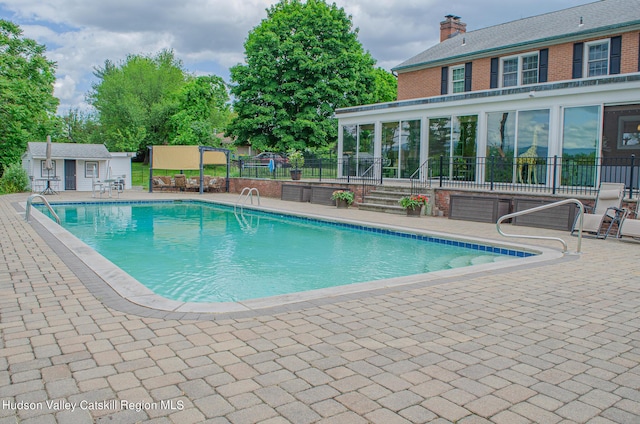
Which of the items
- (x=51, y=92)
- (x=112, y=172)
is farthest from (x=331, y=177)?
(x=51, y=92)

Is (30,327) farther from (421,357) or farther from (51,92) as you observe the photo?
(51,92)

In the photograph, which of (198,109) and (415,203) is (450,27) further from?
(198,109)

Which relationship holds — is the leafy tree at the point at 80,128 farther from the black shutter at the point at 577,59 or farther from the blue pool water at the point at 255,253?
the black shutter at the point at 577,59

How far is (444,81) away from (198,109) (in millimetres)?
19091

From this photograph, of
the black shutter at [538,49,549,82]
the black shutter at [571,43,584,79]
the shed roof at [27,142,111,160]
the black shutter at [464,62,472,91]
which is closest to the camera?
the black shutter at [571,43,584,79]

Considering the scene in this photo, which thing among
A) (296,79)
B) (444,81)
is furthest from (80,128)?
(444,81)

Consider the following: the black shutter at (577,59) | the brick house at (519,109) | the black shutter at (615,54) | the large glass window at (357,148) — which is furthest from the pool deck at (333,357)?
the black shutter at (577,59)

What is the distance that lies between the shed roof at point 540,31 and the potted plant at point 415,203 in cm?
791

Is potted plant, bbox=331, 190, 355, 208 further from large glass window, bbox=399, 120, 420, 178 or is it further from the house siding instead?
the house siding

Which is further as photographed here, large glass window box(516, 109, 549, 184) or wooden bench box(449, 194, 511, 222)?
large glass window box(516, 109, 549, 184)

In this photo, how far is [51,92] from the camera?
3142 cm

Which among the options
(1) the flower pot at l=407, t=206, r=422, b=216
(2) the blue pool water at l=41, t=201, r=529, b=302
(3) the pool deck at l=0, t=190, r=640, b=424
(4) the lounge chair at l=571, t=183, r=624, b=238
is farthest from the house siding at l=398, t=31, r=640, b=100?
(3) the pool deck at l=0, t=190, r=640, b=424

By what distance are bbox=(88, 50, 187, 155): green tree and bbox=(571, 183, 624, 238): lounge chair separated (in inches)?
1217

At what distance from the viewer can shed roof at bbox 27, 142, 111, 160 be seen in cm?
2497
